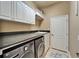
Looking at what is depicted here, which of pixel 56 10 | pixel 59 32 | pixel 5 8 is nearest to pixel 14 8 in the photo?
pixel 5 8

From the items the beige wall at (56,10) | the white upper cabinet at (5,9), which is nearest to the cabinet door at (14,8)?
the white upper cabinet at (5,9)

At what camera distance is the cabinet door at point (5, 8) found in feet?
6.50

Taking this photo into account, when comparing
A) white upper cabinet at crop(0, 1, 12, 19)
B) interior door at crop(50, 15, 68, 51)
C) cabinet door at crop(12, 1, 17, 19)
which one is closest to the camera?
white upper cabinet at crop(0, 1, 12, 19)

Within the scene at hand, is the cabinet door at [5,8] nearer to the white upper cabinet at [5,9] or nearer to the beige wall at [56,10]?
the white upper cabinet at [5,9]

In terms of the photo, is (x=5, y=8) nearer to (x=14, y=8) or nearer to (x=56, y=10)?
(x=14, y=8)

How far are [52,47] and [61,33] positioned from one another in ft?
3.06

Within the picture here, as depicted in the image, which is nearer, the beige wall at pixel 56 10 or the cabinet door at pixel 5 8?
the cabinet door at pixel 5 8

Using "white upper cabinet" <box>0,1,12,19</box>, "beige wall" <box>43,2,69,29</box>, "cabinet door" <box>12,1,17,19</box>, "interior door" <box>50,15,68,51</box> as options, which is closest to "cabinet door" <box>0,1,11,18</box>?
"white upper cabinet" <box>0,1,12,19</box>

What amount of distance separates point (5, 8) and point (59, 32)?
13.7 feet

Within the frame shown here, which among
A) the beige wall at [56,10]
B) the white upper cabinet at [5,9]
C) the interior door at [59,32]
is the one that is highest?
the beige wall at [56,10]

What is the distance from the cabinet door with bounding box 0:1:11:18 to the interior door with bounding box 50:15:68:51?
3.82m

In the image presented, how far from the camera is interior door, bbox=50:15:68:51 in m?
5.62

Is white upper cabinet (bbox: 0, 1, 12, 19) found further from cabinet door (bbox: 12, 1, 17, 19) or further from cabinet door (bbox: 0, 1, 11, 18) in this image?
cabinet door (bbox: 12, 1, 17, 19)

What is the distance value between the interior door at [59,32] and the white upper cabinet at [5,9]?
150 inches
